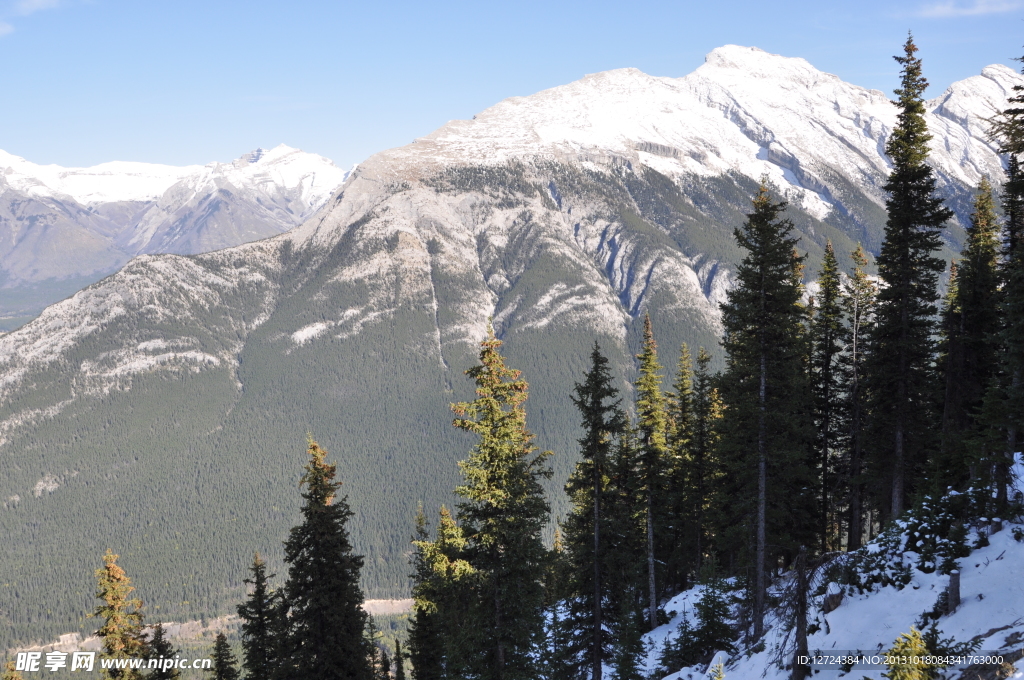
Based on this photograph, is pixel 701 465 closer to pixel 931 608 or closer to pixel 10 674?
pixel 931 608

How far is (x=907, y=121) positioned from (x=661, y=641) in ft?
96.2

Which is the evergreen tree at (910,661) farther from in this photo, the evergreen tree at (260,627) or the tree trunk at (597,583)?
the evergreen tree at (260,627)

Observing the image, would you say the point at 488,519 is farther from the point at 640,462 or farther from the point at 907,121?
the point at 907,121

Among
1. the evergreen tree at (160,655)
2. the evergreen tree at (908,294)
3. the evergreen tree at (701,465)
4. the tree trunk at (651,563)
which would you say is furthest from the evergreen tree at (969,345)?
the evergreen tree at (160,655)

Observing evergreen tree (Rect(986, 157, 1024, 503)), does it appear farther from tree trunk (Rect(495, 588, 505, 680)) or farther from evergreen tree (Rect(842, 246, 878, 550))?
tree trunk (Rect(495, 588, 505, 680))

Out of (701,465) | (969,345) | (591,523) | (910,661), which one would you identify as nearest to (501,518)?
(591,523)

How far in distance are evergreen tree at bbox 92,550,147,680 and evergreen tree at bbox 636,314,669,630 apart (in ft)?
93.6

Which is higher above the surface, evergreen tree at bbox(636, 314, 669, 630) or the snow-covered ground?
evergreen tree at bbox(636, 314, 669, 630)

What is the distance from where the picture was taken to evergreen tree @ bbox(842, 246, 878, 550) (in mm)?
32188

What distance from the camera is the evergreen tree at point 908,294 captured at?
2905cm

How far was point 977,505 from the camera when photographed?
1784 cm

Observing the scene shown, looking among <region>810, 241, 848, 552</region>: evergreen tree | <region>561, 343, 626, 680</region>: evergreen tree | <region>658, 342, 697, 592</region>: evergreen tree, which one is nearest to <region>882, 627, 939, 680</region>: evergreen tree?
<region>561, 343, 626, 680</region>: evergreen tree

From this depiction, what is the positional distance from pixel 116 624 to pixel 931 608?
3621cm

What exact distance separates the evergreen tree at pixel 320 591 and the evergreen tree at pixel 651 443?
1823 centimetres
